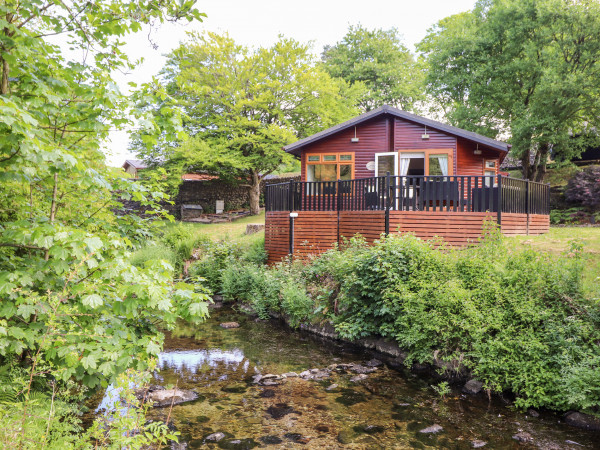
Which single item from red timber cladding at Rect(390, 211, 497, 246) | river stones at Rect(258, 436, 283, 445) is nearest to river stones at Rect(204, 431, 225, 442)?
river stones at Rect(258, 436, 283, 445)

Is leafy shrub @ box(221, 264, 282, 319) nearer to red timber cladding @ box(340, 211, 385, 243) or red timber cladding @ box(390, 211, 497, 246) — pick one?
red timber cladding @ box(340, 211, 385, 243)

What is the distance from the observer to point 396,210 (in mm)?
11891

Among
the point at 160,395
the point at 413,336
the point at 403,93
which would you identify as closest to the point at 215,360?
the point at 160,395

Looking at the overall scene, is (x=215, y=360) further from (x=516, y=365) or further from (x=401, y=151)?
(x=401, y=151)

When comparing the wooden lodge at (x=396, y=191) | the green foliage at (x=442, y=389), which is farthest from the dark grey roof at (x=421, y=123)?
the green foliage at (x=442, y=389)

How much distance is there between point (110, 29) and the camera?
4.13m

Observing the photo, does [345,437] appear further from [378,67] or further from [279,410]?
[378,67]

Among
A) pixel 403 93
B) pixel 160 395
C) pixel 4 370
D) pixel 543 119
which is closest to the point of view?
pixel 4 370

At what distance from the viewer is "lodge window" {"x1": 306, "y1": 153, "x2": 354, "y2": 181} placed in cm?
1733

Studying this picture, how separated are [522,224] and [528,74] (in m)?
14.7

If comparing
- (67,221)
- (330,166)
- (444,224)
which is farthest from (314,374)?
(330,166)

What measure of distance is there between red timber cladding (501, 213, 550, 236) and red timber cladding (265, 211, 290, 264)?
262 inches

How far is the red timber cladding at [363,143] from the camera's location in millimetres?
16778

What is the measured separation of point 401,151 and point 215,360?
11.0 metres
